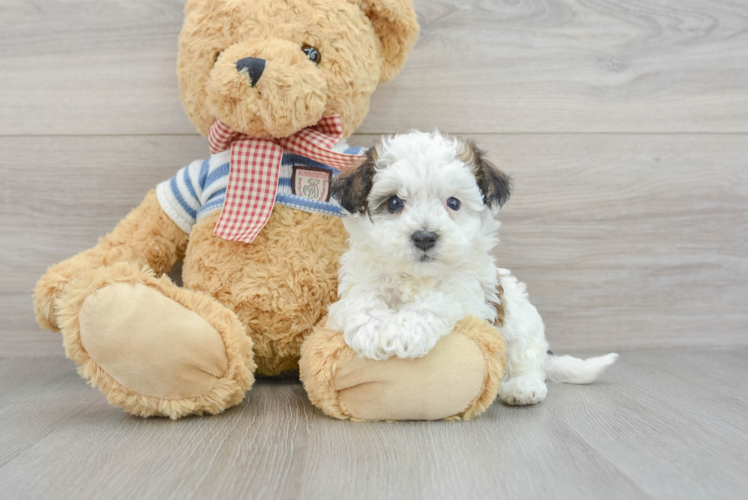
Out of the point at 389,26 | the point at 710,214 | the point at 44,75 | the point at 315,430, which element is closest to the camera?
the point at 315,430

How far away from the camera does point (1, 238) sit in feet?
5.87

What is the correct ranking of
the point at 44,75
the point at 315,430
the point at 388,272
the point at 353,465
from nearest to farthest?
1. the point at 353,465
2. the point at 315,430
3. the point at 388,272
4. the point at 44,75

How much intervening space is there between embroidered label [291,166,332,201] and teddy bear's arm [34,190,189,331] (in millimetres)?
375

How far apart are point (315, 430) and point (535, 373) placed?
0.56 meters

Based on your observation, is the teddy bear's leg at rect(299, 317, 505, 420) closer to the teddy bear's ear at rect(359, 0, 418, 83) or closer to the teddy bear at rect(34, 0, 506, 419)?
the teddy bear at rect(34, 0, 506, 419)

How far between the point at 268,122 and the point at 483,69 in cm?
84

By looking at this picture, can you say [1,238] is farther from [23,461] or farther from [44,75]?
[23,461]

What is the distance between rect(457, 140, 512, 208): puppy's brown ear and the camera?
1216 millimetres

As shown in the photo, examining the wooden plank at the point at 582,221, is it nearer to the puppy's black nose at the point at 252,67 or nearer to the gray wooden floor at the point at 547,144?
the gray wooden floor at the point at 547,144

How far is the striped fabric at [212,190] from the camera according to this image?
1445mm

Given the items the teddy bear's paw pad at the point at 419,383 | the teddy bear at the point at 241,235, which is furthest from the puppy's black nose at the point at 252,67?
the teddy bear's paw pad at the point at 419,383

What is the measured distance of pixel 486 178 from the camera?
47.9 inches

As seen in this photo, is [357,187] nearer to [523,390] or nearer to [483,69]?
[523,390]

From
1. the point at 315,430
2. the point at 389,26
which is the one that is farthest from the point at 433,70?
the point at 315,430
